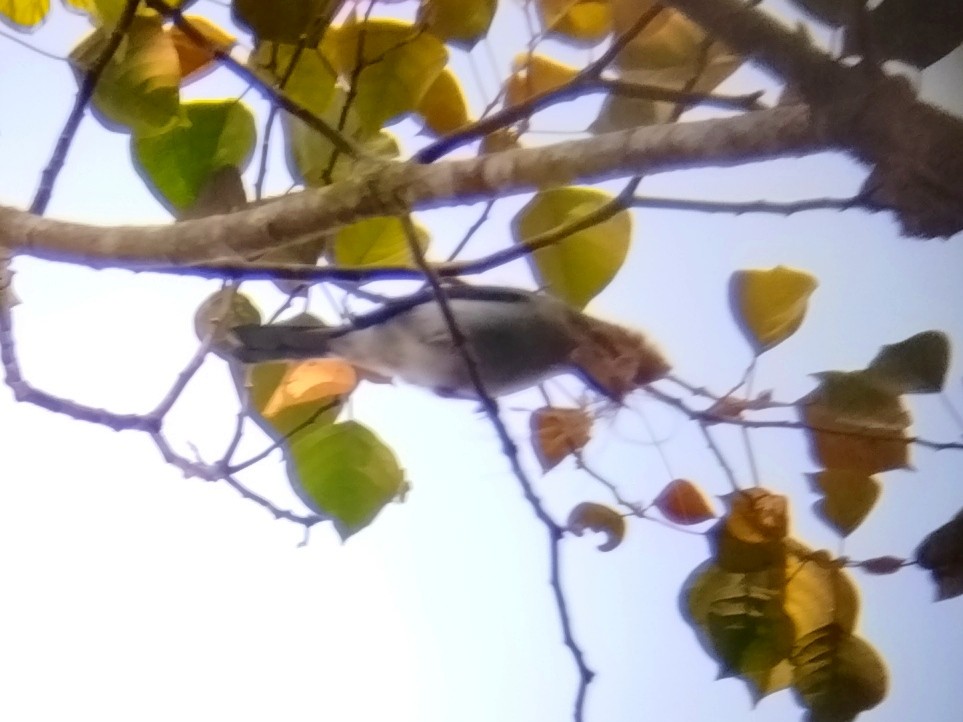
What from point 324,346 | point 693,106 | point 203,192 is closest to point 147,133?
point 203,192

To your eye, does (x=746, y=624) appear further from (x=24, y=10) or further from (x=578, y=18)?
(x=24, y=10)

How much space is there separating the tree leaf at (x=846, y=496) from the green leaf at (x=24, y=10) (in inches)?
22.0

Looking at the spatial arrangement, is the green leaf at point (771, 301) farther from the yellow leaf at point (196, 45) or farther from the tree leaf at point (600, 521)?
the yellow leaf at point (196, 45)

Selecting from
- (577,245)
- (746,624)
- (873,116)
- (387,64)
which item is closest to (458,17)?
(387,64)

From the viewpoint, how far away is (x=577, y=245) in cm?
41

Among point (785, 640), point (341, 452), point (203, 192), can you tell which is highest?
point (203, 192)

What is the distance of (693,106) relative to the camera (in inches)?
14.1

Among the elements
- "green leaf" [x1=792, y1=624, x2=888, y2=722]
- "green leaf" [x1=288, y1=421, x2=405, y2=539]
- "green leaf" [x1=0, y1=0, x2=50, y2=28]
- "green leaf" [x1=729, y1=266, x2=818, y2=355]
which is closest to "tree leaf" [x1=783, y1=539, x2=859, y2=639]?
Result: "green leaf" [x1=792, y1=624, x2=888, y2=722]

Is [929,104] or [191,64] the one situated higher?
[191,64]

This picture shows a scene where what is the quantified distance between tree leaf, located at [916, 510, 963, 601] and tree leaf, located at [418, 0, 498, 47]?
0.37 metres

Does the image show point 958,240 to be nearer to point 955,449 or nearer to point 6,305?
point 955,449

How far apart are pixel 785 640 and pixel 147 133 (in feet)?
1.51

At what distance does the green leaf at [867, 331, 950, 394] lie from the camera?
15.0 inches

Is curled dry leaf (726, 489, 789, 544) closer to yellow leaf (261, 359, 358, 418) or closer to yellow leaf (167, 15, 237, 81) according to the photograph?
yellow leaf (261, 359, 358, 418)
